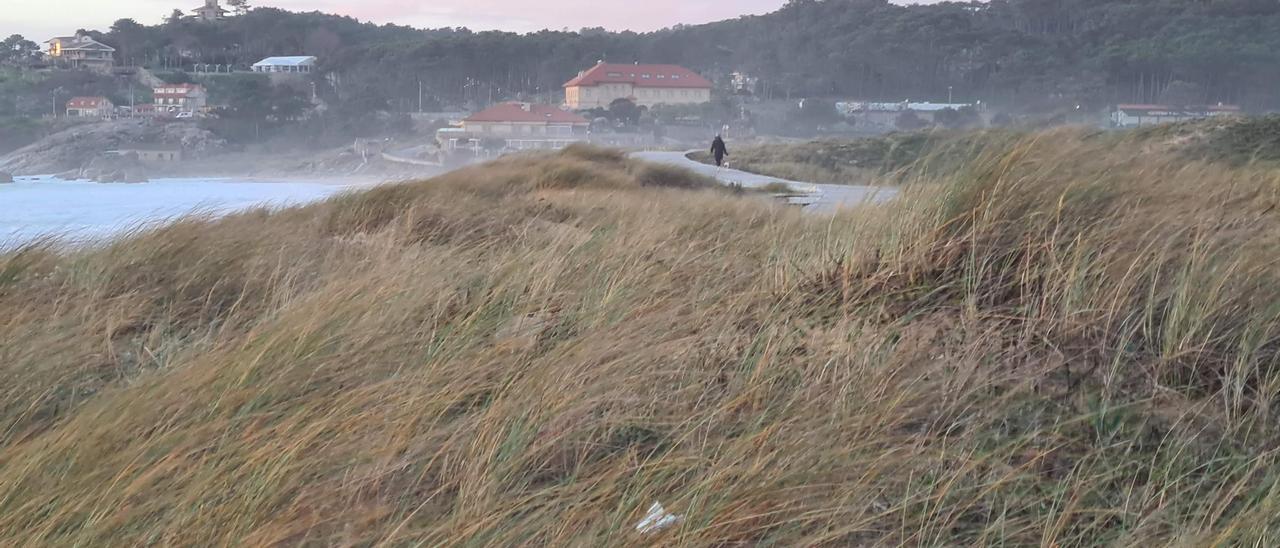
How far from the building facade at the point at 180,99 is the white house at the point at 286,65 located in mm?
3609

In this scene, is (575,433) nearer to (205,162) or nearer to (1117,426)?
(1117,426)

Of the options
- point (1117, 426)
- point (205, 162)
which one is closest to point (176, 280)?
point (1117, 426)

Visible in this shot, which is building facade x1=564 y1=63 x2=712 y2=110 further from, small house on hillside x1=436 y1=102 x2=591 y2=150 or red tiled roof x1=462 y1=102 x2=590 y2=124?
small house on hillside x1=436 y1=102 x2=591 y2=150

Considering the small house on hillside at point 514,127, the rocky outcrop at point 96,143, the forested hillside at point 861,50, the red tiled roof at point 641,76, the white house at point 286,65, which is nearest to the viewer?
the rocky outcrop at point 96,143

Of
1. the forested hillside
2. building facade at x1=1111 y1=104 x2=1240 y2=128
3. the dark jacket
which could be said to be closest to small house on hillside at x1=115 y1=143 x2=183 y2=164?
the forested hillside

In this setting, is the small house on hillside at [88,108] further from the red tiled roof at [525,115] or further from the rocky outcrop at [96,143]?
the red tiled roof at [525,115]

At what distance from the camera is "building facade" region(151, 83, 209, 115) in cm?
2983

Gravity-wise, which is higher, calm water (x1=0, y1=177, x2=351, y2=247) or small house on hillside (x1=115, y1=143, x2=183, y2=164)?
small house on hillside (x1=115, y1=143, x2=183, y2=164)

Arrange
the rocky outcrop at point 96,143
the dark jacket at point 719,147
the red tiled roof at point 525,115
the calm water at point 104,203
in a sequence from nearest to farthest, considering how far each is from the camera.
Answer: the calm water at point 104,203 < the dark jacket at point 719,147 < the rocky outcrop at point 96,143 < the red tiled roof at point 525,115

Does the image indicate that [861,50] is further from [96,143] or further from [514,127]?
[96,143]

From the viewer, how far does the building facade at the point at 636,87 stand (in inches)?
1410

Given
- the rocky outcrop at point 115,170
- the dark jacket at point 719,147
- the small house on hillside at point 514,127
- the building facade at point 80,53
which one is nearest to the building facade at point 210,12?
the building facade at point 80,53

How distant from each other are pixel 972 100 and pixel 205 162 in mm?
19685

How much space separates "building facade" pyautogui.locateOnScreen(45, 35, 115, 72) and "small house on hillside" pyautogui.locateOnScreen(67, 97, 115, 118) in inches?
75.6
